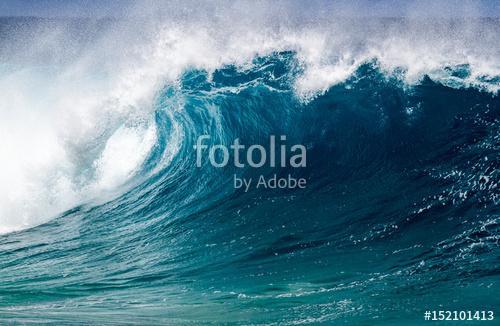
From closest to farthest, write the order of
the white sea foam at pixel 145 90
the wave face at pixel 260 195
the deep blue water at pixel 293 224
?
the deep blue water at pixel 293 224
the wave face at pixel 260 195
the white sea foam at pixel 145 90

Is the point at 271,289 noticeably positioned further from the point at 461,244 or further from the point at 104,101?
the point at 104,101

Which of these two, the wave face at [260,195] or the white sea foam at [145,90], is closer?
the wave face at [260,195]

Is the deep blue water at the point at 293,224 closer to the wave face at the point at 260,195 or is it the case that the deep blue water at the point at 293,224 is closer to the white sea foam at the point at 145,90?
the wave face at the point at 260,195

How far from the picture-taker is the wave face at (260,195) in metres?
6.64

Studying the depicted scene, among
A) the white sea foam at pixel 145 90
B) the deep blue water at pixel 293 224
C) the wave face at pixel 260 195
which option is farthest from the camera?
the white sea foam at pixel 145 90

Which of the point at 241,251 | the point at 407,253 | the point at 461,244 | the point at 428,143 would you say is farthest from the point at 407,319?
the point at 428,143

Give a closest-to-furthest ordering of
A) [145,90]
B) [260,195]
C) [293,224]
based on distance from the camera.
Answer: [293,224], [260,195], [145,90]

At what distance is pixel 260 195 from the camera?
379 inches

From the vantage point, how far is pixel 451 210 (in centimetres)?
788

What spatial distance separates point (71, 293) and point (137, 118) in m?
6.79

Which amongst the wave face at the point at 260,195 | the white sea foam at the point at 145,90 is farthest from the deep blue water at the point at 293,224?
the white sea foam at the point at 145,90

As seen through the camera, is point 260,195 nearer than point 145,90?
Yes

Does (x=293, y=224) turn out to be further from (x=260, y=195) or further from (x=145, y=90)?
(x=145, y=90)

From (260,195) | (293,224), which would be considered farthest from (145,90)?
(293,224)
